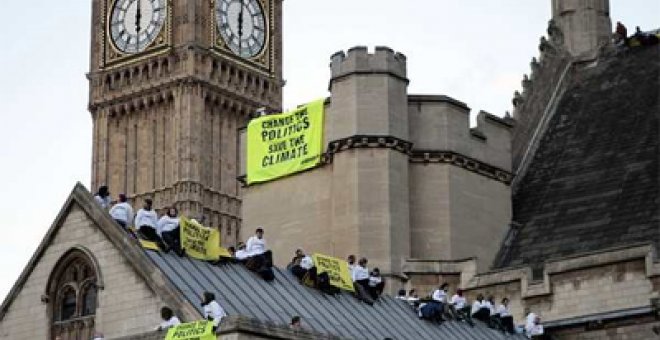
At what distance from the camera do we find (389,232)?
4903cm


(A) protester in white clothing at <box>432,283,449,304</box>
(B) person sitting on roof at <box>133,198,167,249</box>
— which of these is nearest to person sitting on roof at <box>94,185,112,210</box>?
(B) person sitting on roof at <box>133,198,167,249</box>

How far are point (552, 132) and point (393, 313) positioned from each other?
1755cm

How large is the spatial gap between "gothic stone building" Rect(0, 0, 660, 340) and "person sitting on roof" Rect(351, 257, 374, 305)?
462mm

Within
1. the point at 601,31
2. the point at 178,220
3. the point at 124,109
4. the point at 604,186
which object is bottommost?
the point at 178,220

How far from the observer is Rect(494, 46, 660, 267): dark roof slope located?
48.6 metres

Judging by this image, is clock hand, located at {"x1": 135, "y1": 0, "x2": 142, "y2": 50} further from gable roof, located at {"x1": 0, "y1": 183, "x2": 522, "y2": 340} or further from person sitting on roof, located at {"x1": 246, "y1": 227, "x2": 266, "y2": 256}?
person sitting on roof, located at {"x1": 246, "y1": 227, "x2": 266, "y2": 256}

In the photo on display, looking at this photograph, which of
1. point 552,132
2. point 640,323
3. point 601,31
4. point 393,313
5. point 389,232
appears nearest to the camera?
point 393,313

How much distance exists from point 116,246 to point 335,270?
246 inches

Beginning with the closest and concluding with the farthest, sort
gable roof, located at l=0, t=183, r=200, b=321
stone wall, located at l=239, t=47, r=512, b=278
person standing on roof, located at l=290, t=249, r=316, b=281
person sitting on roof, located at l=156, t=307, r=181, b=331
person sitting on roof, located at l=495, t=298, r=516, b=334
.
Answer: person sitting on roof, located at l=156, t=307, r=181, b=331 < gable roof, located at l=0, t=183, r=200, b=321 < person standing on roof, located at l=290, t=249, r=316, b=281 < person sitting on roof, located at l=495, t=298, r=516, b=334 < stone wall, located at l=239, t=47, r=512, b=278

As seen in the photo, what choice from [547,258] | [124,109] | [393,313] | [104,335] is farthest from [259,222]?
[124,109]

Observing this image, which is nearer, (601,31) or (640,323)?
(640,323)

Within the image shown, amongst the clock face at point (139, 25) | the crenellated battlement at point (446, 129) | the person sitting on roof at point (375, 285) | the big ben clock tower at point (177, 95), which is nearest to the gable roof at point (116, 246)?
the person sitting on roof at point (375, 285)

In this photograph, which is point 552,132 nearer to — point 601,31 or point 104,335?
point 601,31

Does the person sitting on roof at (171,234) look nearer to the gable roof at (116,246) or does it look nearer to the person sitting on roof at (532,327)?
the gable roof at (116,246)
